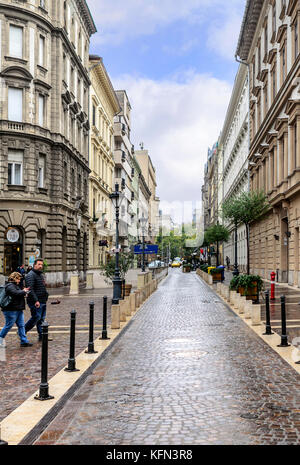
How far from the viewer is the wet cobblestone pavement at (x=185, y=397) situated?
202 inches

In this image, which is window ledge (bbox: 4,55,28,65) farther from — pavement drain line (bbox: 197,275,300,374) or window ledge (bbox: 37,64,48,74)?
pavement drain line (bbox: 197,275,300,374)

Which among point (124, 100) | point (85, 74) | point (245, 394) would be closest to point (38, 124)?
point (85, 74)

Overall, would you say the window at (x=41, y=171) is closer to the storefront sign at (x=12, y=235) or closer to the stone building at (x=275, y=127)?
the storefront sign at (x=12, y=235)

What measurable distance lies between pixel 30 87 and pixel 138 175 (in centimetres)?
6314

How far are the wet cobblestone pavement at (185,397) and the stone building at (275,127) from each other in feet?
56.6

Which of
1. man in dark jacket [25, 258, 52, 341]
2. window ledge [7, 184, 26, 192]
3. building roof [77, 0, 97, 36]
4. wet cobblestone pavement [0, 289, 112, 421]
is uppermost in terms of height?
building roof [77, 0, 97, 36]

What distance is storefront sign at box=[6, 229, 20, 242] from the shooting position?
99.6ft

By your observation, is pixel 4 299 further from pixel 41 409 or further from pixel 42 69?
pixel 42 69

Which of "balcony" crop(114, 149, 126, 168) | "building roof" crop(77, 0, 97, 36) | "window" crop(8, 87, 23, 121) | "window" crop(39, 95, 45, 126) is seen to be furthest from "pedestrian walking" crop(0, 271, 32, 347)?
"balcony" crop(114, 149, 126, 168)

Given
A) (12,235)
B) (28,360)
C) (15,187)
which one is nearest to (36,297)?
(28,360)

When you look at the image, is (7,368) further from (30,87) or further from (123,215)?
(123,215)

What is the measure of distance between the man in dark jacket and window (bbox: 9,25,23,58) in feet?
77.4

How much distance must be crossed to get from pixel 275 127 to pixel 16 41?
1662cm

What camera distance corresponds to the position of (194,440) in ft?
16.3
